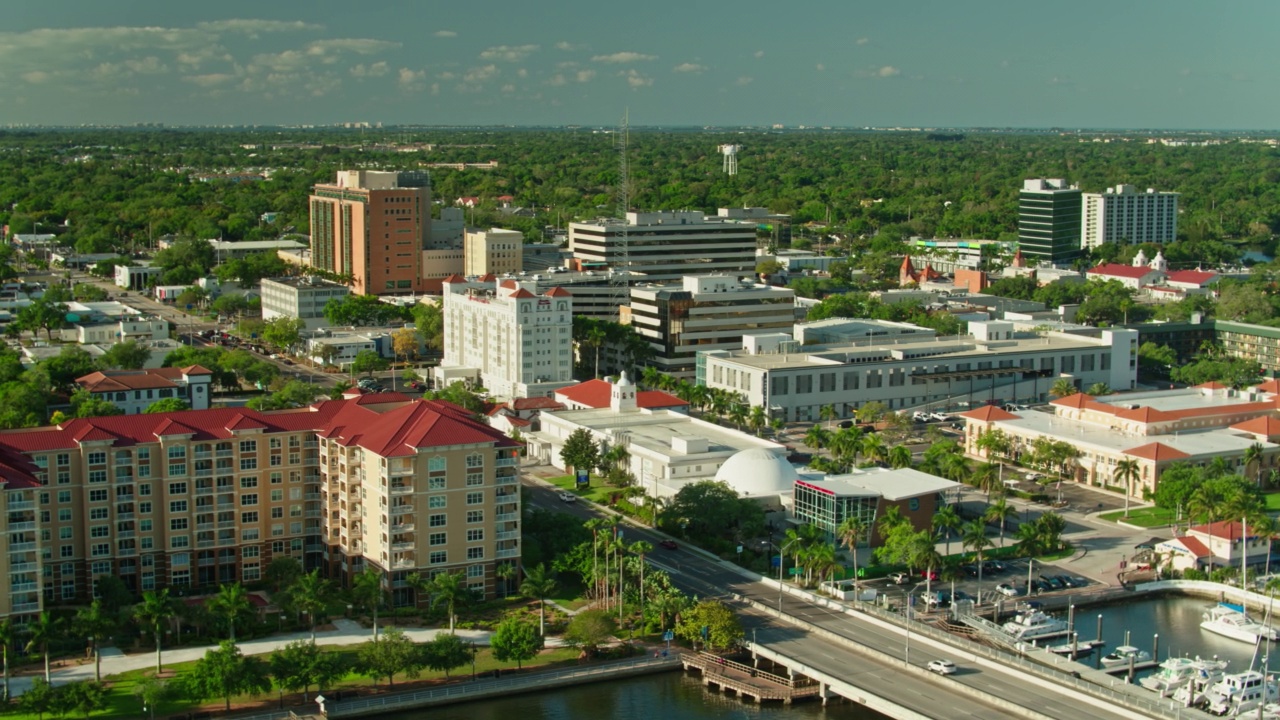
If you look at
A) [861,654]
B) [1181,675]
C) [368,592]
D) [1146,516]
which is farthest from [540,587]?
[1146,516]

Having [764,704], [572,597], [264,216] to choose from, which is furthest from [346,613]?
[264,216]

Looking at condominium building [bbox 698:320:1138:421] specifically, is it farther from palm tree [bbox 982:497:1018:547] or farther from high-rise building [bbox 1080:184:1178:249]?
high-rise building [bbox 1080:184:1178:249]

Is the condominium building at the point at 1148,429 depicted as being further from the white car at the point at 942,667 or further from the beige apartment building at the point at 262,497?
the beige apartment building at the point at 262,497

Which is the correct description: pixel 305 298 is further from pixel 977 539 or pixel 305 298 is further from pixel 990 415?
pixel 977 539

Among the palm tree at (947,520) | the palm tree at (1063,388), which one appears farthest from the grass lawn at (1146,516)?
the palm tree at (1063,388)

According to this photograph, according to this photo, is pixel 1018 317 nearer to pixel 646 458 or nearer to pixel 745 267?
pixel 745 267
